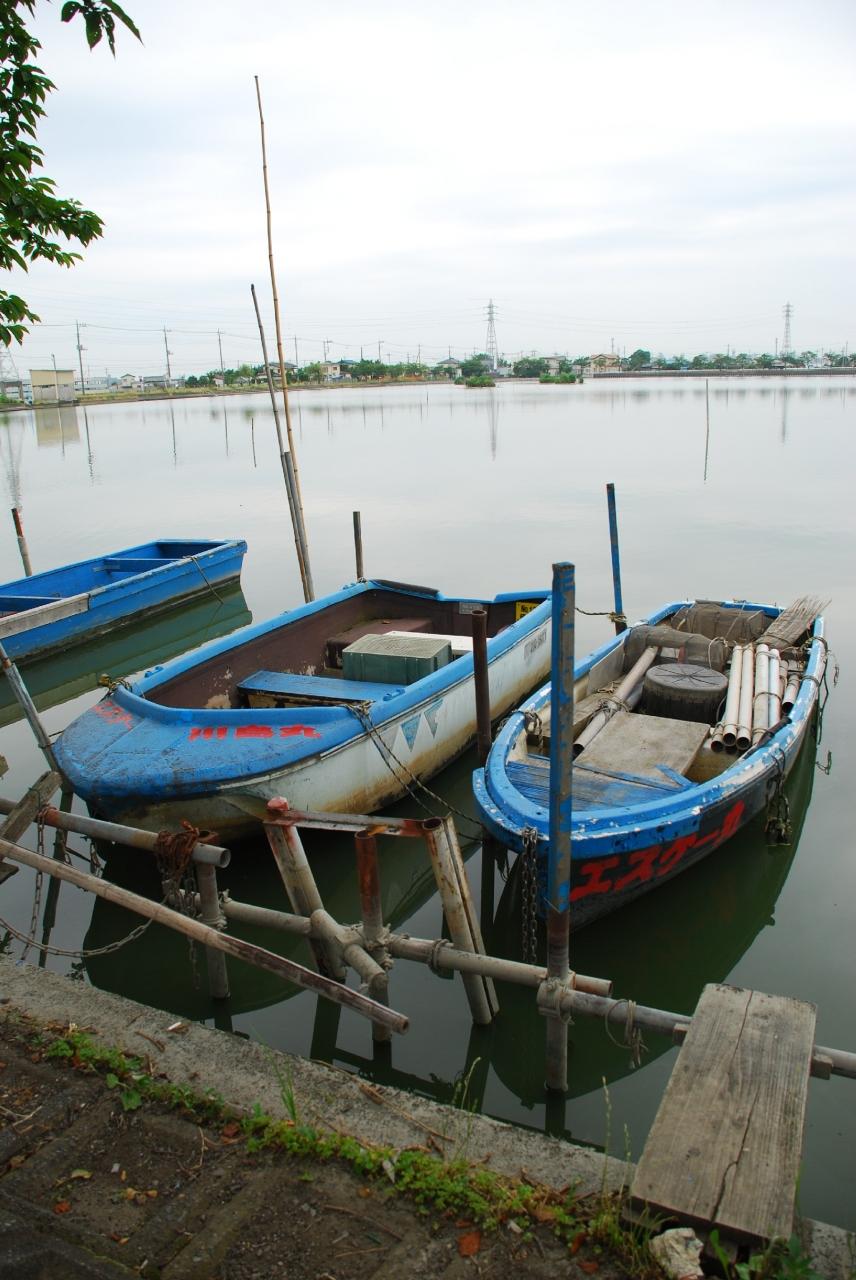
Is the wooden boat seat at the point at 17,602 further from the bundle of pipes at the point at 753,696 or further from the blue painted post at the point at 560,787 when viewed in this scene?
the blue painted post at the point at 560,787

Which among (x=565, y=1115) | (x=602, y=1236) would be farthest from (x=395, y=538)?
(x=602, y=1236)

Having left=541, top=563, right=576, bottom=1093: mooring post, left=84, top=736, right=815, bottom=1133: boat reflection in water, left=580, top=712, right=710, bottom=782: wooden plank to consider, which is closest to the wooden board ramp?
left=541, top=563, right=576, bottom=1093: mooring post

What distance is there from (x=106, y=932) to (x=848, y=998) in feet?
17.1

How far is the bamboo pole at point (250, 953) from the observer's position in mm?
4285

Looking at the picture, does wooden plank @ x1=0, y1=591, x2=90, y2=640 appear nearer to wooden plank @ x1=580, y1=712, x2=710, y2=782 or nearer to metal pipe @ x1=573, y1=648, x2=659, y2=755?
metal pipe @ x1=573, y1=648, x2=659, y2=755

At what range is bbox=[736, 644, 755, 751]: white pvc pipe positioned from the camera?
7.21 m

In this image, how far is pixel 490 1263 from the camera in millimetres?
3031

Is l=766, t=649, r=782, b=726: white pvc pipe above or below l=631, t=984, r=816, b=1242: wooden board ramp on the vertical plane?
above

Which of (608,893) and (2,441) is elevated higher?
Result: (2,441)

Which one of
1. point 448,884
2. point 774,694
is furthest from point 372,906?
point 774,694

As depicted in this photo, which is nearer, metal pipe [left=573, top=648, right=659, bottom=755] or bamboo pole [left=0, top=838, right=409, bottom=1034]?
bamboo pole [left=0, top=838, right=409, bottom=1034]

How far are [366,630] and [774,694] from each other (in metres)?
4.82

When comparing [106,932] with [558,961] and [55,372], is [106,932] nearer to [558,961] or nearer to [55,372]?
[558,961]

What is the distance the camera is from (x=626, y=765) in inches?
271
